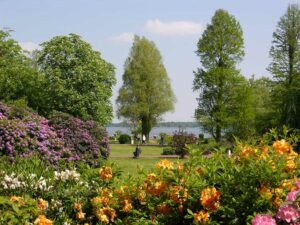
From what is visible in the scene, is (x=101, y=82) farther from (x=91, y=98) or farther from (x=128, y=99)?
(x=128, y=99)

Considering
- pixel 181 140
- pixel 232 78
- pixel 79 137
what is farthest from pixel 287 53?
pixel 79 137

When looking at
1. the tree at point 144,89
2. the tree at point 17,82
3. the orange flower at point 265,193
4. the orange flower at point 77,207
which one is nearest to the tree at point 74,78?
the tree at point 17,82

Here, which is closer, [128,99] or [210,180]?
Answer: [210,180]

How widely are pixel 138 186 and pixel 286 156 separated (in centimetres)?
158

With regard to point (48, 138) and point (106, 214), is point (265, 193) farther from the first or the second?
point (48, 138)

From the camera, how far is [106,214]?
202 inches

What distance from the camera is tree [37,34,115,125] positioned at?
31562 mm

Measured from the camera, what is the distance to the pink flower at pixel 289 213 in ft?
11.8

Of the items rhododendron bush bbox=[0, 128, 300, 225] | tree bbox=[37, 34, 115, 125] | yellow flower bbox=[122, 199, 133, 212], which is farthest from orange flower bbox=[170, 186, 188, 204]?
tree bbox=[37, 34, 115, 125]

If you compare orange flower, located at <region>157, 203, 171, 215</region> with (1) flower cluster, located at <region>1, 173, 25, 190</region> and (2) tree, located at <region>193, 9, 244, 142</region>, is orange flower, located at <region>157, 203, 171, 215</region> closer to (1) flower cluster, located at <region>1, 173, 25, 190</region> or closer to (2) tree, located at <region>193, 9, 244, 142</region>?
(1) flower cluster, located at <region>1, 173, 25, 190</region>

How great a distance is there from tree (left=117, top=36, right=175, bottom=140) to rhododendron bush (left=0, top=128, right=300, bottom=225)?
49556mm

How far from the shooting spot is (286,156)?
4527 millimetres

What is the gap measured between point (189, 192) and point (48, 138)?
11951 millimetres

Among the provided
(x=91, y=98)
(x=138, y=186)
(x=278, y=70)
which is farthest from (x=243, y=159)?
(x=278, y=70)
